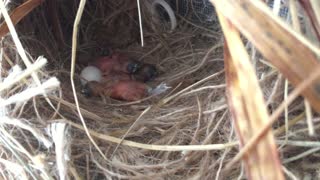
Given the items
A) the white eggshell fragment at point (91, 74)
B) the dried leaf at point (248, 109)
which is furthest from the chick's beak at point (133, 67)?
the dried leaf at point (248, 109)

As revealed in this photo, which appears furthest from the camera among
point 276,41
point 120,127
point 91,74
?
point 91,74

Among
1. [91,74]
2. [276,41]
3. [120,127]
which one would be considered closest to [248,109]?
[276,41]

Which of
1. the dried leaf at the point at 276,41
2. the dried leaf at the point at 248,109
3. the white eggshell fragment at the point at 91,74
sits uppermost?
the dried leaf at the point at 276,41

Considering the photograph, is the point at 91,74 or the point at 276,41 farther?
the point at 91,74

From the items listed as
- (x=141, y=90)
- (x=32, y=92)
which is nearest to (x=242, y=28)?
(x=32, y=92)

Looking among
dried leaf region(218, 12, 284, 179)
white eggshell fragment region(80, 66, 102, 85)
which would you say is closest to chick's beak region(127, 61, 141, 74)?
white eggshell fragment region(80, 66, 102, 85)

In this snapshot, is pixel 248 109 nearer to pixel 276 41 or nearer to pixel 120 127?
pixel 276 41

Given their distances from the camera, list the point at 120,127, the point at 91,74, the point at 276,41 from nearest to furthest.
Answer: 1. the point at 276,41
2. the point at 120,127
3. the point at 91,74

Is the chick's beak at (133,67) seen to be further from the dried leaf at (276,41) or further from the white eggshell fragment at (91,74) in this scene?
the dried leaf at (276,41)

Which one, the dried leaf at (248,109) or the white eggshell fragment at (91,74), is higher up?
the dried leaf at (248,109)

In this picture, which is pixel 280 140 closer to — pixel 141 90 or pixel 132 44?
pixel 141 90
